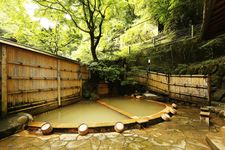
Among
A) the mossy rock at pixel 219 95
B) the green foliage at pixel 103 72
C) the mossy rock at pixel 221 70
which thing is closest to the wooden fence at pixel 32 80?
the green foliage at pixel 103 72

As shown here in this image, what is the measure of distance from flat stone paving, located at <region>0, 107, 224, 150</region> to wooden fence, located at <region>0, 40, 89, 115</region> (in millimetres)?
1754

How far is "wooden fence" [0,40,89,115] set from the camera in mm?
4781

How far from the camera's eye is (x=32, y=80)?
593cm

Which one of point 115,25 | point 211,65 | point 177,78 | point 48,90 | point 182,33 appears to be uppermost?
point 115,25

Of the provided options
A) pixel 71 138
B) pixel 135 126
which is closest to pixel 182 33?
pixel 135 126

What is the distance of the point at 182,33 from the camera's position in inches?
500

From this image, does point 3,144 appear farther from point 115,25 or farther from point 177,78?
point 115,25

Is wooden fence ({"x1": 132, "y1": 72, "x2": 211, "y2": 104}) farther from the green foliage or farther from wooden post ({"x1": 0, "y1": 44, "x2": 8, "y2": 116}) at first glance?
wooden post ({"x1": 0, "y1": 44, "x2": 8, "y2": 116})

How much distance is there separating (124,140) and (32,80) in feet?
15.5

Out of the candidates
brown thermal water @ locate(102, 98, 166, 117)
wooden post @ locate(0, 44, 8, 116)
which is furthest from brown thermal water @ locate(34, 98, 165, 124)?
Answer: wooden post @ locate(0, 44, 8, 116)

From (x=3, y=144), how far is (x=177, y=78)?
8.26m

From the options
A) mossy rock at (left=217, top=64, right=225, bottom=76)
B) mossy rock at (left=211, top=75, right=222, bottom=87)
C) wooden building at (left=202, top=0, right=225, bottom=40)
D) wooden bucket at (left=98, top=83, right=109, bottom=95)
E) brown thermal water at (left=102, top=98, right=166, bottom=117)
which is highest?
wooden building at (left=202, top=0, right=225, bottom=40)

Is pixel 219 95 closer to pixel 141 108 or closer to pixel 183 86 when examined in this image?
pixel 183 86

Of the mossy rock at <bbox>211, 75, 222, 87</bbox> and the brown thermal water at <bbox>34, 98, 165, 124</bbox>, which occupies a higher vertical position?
the mossy rock at <bbox>211, 75, 222, 87</bbox>
